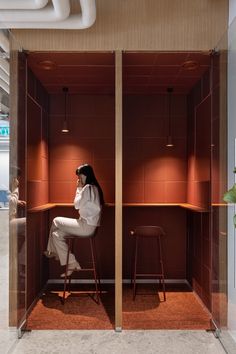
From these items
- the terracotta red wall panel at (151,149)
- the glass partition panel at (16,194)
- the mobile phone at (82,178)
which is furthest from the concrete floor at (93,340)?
the terracotta red wall panel at (151,149)

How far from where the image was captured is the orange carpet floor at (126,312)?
351 centimetres

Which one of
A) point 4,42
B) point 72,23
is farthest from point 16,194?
point 72,23

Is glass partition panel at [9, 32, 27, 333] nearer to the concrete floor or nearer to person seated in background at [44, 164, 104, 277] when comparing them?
the concrete floor

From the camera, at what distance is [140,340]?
10.5 ft

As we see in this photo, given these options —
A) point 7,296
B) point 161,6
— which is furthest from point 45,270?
point 161,6

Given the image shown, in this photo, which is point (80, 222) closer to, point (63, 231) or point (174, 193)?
point (63, 231)

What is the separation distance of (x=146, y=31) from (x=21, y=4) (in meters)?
1.12

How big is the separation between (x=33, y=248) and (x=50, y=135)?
5.35 ft

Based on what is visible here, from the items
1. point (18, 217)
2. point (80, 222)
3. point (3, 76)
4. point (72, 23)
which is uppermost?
point (72, 23)

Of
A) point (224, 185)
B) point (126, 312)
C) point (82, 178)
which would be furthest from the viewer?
point (82, 178)

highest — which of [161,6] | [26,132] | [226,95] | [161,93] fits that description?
[161,6]

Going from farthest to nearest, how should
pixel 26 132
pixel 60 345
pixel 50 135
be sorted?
pixel 50 135 → pixel 26 132 → pixel 60 345

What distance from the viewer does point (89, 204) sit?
13.7ft

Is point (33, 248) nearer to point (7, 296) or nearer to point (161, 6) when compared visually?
point (7, 296)
